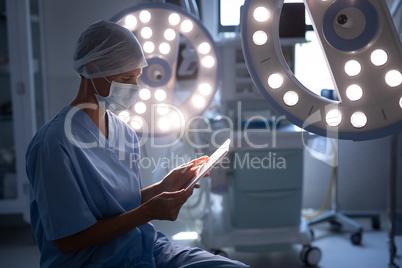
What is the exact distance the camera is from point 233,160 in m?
1.96

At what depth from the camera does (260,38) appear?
0.80m

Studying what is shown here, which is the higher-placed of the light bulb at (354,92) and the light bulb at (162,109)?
the light bulb at (354,92)

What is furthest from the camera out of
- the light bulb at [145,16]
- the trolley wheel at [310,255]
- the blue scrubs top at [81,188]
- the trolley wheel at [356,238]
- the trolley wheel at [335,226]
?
the trolley wheel at [335,226]

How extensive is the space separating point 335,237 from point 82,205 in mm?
1946

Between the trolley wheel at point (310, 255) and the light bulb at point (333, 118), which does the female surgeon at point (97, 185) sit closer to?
the light bulb at point (333, 118)

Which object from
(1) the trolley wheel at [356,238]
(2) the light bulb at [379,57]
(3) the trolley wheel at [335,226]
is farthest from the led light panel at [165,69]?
(3) the trolley wheel at [335,226]

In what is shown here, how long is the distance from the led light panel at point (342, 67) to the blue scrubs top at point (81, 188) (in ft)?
1.62

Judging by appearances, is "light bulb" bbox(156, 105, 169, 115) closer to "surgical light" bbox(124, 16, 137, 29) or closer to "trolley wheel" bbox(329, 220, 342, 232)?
"surgical light" bbox(124, 16, 137, 29)

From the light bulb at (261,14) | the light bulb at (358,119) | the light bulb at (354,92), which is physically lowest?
the light bulb at (358,119)

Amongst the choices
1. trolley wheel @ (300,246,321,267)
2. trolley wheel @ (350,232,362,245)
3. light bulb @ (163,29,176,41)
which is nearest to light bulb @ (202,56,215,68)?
light bulb @ (163,29,176,41)

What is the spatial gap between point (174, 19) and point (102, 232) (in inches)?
25.3

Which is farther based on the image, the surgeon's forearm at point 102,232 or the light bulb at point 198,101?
the light bulb at point 198,101

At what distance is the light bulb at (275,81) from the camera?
80cm

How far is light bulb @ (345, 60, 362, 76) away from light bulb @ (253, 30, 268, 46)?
18 centimetres
